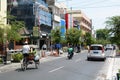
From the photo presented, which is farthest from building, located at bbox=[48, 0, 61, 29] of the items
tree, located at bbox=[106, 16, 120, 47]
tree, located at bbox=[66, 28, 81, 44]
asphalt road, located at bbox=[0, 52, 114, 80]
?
asphalt road, located at bbox=[0, 52, 114, 80]

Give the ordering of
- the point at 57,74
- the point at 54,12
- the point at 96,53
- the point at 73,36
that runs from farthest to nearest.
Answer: the point at 73,36
the point at 54,12
the point at 96,53
the point at 57,74

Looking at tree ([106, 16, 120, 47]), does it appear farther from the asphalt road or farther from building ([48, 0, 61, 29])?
building ([48, 0, 61, 29])

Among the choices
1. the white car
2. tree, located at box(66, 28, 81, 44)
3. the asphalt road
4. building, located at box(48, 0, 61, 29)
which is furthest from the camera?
tree, located at box(66, 28, 81, 44)

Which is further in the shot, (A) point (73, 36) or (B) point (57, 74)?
(A) point (73, 36)

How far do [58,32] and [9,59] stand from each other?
28545 mm

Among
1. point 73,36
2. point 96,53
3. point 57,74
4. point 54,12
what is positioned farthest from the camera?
point 73,36

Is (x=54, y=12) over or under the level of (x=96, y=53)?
over

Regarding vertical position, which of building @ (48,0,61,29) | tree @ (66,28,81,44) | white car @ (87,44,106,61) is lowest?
white car @ (87,44,106,61)

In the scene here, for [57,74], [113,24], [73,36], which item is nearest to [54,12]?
[73,36]

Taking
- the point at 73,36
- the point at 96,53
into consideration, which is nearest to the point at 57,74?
the point at 96,53

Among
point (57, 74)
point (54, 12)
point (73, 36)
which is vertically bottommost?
point (57, 74)

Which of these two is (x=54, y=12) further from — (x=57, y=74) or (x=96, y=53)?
(x=57, y=74)

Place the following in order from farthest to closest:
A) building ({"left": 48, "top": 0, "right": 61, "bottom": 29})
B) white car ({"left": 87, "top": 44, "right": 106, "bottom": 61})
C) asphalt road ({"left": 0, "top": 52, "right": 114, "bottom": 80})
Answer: building ({"left": 48, "top": 0, "right": 61, "bottom": 29}) < white car ({"left": 87, "top": 44, "right": 106, "bottom": 61}) < asphalt road ({"left": 0, "top": 52, "right": 114, "bottom": 80})

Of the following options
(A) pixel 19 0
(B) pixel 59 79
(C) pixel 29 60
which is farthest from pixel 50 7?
(B) pixel 59 79
